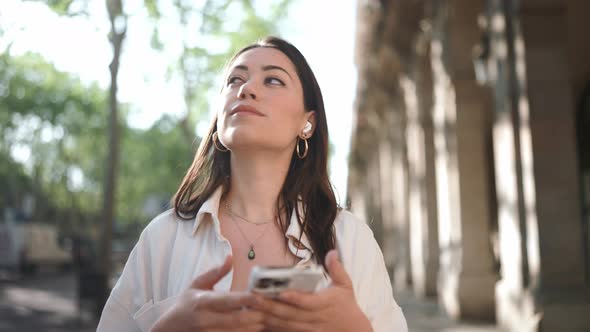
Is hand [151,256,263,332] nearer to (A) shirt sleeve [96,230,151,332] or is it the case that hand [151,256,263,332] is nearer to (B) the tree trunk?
(A) shirt sleeve [96,230,151,332]

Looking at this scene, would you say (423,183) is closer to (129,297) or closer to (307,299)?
(129,297)

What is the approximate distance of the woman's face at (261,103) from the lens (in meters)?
2.02

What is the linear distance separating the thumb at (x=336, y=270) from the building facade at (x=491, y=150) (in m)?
2.07

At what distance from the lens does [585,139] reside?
12.6 meters

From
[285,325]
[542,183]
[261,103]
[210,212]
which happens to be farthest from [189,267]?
[542,183]

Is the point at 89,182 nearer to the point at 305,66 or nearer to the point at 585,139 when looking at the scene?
the point at 585,139

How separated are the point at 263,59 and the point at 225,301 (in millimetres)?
915

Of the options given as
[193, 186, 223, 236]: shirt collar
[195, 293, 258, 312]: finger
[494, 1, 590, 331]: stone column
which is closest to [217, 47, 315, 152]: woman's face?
[193, 186, 223, 236]: shirt collar

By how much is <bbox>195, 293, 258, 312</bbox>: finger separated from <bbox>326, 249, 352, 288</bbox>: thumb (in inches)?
8.8

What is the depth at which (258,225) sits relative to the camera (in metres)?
2.08

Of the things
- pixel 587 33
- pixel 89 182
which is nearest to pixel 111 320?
pixel 587 33

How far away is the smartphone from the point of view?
57.7 inches

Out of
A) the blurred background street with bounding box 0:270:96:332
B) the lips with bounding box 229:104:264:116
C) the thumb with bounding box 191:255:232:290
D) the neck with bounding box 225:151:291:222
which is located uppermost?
the lips with bounding box 229:104:264:116

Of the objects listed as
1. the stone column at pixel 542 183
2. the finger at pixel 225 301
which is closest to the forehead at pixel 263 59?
the finger at pixel 225 301
